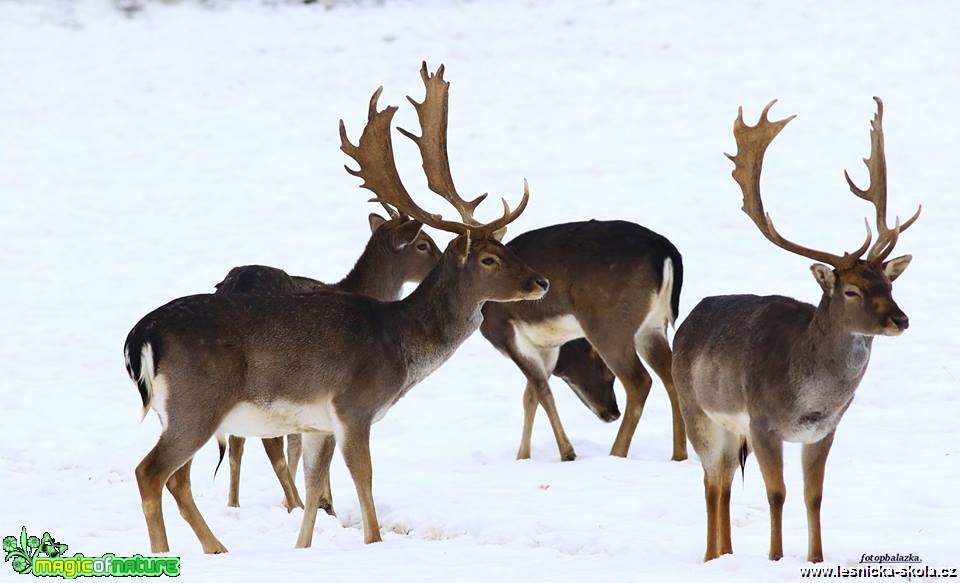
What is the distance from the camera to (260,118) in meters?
24.9

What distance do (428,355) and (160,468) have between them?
78.6 inches

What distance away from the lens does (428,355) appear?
9375 mm

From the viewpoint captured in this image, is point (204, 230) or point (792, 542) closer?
point (792, 542)

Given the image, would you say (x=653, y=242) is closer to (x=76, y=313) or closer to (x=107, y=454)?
(x=107, y=454)

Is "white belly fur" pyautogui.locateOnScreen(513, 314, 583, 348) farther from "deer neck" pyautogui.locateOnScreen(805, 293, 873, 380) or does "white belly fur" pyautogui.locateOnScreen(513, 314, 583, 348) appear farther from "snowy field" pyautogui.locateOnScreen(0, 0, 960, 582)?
"deer neck" pyautogui.locateOnScreen(805, 293, 873, 380)

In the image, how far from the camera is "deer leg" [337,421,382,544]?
8.70 m

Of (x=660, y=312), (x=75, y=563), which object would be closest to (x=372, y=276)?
(x=660, y=312)

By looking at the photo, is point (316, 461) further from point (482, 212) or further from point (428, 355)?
point (482, 212)

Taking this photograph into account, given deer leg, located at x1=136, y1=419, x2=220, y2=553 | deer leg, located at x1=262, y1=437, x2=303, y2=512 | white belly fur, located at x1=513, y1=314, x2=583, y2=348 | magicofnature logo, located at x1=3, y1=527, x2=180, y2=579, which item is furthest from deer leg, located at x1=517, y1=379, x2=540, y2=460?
magicofnature logo, located at x1=3, y1=527, x2=180, y2=579

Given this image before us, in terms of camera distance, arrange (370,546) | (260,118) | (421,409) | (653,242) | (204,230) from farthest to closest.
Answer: (260,118), (204,230), (421,409), (653,242), (370,546)

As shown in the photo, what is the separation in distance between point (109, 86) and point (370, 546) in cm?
1963

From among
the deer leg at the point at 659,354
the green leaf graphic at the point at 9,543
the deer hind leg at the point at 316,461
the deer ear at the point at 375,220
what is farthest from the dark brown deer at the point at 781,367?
the deer ear at the point at 375,220

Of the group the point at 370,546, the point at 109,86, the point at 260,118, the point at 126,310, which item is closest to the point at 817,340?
the point at 370,546

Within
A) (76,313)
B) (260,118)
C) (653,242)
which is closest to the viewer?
(653,242)
